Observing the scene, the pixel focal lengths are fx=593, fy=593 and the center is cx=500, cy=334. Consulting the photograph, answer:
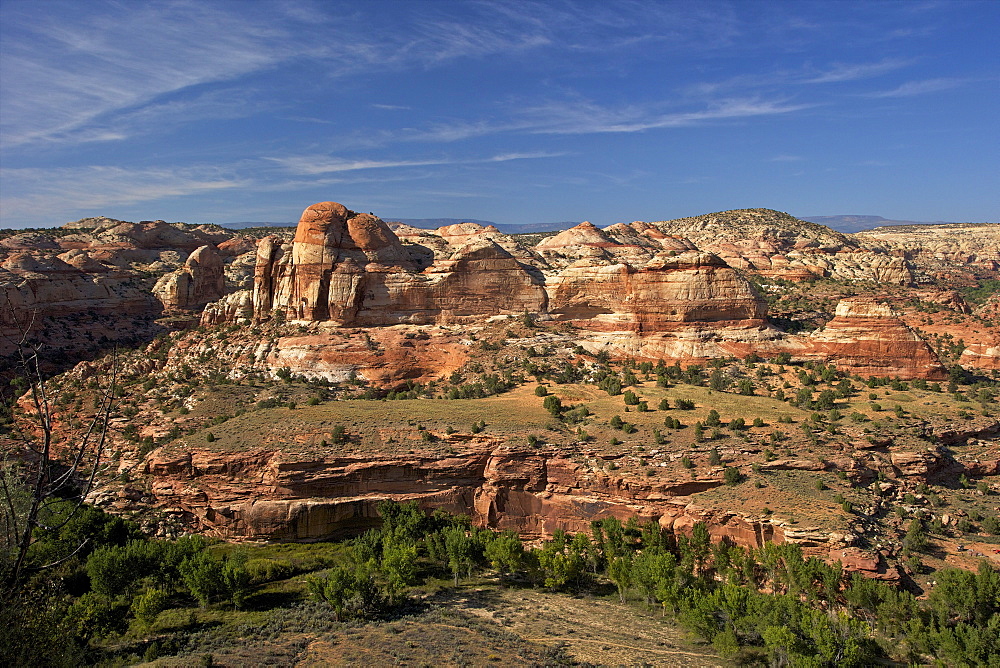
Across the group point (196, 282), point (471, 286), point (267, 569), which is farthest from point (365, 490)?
point (196, 282)

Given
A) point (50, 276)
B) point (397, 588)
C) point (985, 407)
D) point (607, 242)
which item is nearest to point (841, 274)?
point (607, 242)

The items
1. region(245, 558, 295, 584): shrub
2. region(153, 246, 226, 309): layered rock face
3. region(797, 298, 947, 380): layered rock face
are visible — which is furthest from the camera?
region(153, 246, 226, 309): layered rock face

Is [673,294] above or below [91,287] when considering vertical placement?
below

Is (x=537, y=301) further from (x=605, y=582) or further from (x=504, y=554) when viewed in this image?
(x=504, y=554)

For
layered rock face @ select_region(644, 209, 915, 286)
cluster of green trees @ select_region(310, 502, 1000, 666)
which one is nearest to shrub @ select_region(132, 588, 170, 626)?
cluster of green trees @ select_region(310, 502, 1000, 666)

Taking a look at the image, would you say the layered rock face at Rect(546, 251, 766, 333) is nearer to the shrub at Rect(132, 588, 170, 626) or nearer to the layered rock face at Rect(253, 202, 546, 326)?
the layered rock face at Rect(253, 202, 546, 326)

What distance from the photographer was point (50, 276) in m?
57.8

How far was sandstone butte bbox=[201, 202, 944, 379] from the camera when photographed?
39719 millimetres

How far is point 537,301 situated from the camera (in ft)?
148

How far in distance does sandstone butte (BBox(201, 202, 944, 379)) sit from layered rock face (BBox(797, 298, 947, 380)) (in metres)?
0.07

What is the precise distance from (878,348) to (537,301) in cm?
2304

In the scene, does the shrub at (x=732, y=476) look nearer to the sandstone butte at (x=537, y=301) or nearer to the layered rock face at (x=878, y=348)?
the sandstone butte at (x=537, y=301)

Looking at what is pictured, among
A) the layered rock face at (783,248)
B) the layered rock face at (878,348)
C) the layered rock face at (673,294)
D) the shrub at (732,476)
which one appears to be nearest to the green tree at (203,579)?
the shrub at (732,476)

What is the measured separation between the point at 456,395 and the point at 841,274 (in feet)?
186
